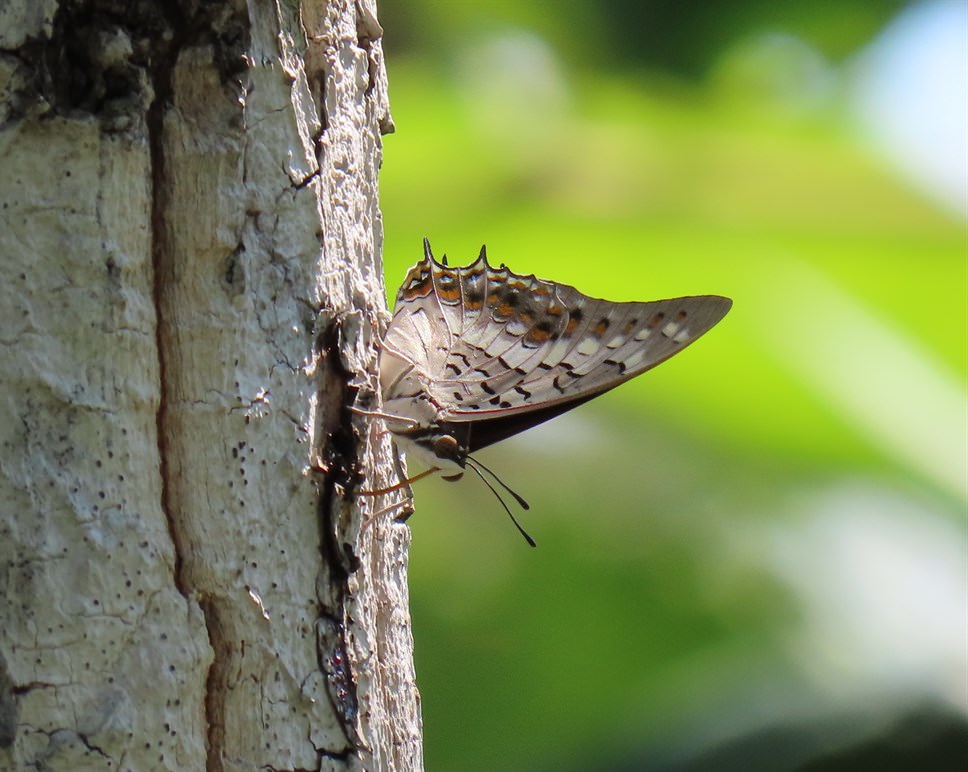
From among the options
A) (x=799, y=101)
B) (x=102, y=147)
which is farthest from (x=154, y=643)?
(x=799, y=101)

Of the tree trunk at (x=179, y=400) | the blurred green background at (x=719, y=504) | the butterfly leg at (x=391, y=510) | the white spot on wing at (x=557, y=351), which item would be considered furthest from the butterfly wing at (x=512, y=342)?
the blurred green background at (x=719, y=504)

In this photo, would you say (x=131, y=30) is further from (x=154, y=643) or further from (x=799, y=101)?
(x=799, y=101)

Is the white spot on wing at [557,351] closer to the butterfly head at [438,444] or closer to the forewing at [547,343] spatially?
the forewing at [547,343]

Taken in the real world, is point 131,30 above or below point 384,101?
below

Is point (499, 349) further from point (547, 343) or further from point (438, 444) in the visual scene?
point (438, 444)

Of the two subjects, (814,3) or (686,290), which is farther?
(814,3)

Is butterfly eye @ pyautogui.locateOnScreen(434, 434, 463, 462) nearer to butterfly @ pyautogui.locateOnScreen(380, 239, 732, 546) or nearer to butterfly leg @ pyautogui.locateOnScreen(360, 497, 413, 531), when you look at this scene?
butterfly @ pyautogui.locateOnScreen(380, 239, 732, 546)
